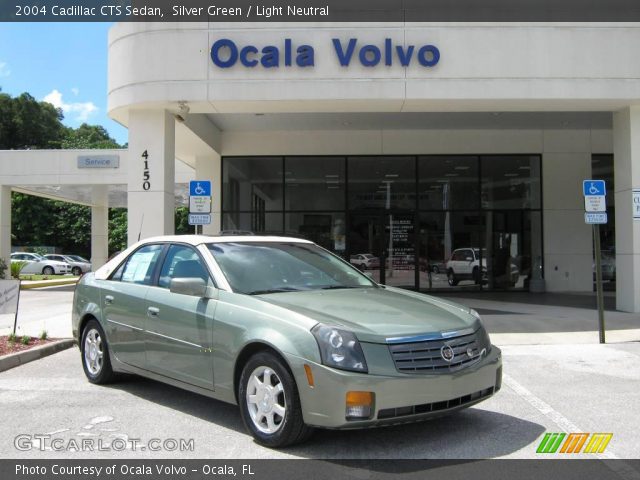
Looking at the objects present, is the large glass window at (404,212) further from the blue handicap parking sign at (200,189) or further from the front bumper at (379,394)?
the front bumper at (379,394)

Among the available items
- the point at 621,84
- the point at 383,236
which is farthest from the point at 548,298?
the point at 621,84

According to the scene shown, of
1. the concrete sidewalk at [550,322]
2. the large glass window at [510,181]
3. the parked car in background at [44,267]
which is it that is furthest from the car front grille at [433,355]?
the parked car in background at [44,267]

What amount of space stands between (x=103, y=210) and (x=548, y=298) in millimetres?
22532

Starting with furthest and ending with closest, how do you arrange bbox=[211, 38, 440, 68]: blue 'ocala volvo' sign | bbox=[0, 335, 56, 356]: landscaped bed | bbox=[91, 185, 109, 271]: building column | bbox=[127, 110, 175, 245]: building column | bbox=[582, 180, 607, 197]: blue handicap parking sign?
bbox=[91, 185, 109, 271]: building column, bbox=[127, 110, 175, 245]: building column, bbox=[211, 38, 440, 68]: blue 'ocala volvo' sign, bbox=[582, 180, 607, 197]: blue handicap parking sign, bbox=[0, 335, 56, 356]: landscaped bed

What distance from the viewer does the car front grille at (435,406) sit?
4.09 meters

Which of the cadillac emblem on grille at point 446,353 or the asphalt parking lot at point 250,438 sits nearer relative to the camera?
the cadillac emblem on grille at point 446,353

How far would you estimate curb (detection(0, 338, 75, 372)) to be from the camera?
25.3 feet

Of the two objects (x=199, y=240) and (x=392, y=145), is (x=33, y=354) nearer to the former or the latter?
(x=199, y=240)

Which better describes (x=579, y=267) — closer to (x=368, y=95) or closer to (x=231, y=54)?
(x=368, y=95)

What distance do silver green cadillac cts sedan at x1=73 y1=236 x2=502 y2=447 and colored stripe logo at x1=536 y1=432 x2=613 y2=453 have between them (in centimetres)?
57

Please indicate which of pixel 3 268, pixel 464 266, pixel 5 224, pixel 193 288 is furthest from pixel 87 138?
pixel 193 288

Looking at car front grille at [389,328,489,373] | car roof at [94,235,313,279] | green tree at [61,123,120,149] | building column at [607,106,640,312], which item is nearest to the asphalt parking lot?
car front grille at [389,328,489,373]

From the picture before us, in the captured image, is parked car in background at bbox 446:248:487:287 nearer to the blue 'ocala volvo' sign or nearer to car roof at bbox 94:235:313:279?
the blue 'ocala volvo' sign

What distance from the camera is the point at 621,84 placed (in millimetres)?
12023
